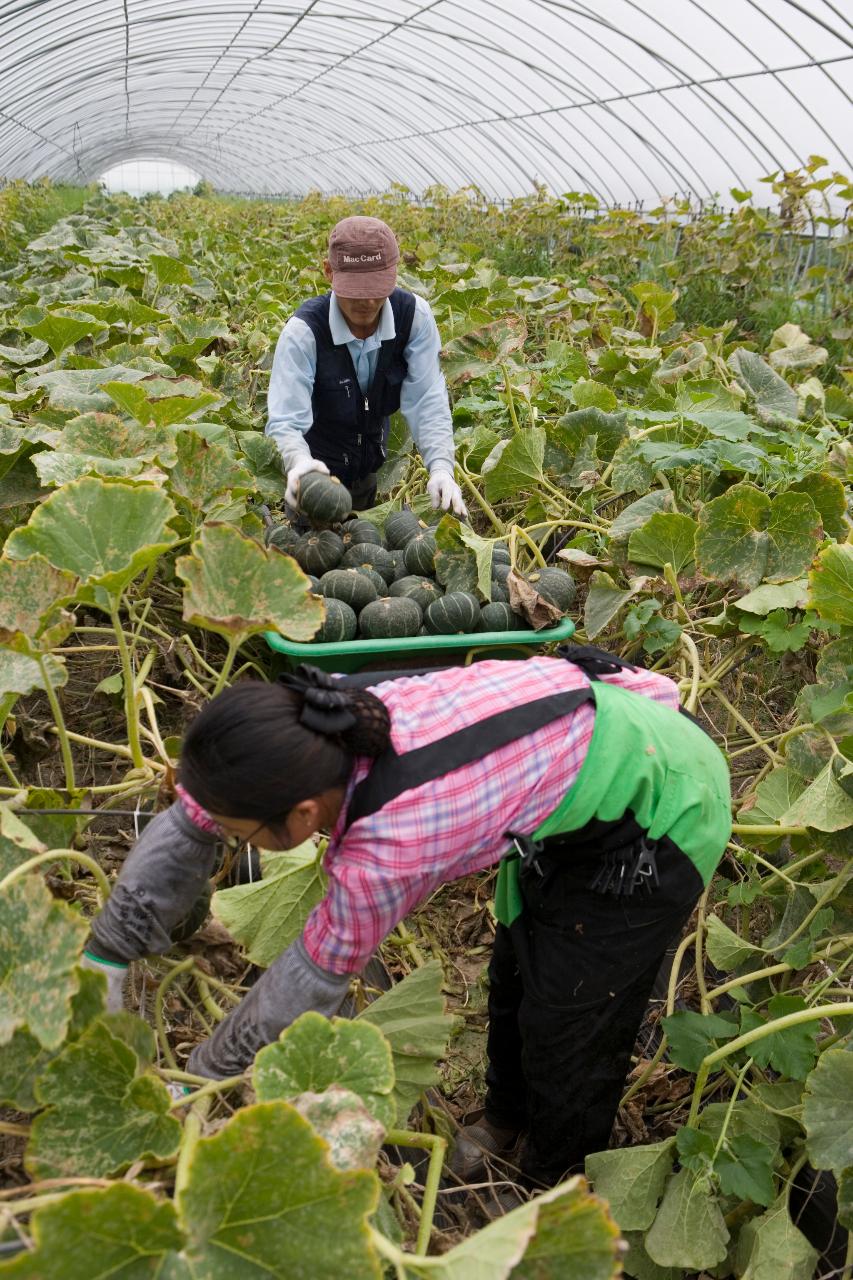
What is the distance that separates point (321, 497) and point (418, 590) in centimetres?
37

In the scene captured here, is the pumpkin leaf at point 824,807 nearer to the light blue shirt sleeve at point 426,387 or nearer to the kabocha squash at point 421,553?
the kabocha squash at point 421,553

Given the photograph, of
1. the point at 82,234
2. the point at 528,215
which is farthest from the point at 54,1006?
the point at 528,215

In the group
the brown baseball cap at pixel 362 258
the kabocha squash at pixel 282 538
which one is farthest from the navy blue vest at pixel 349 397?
the kabocha squash at pixel 282 538

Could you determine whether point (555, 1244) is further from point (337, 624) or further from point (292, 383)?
point (292, 383)

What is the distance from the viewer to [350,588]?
257cm

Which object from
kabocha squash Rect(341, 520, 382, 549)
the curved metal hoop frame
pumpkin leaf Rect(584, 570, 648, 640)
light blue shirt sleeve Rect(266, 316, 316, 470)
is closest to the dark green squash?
kabocha squash Rect(341, 520, 382, 549)

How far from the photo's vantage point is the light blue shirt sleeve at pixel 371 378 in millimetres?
3023

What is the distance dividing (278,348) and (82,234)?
5.00 m

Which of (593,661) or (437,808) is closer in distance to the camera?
(437,808)

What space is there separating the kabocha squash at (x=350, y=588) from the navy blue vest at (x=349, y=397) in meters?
0.83

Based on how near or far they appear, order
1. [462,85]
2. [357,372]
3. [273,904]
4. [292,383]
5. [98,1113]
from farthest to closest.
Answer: [462,85] → [357,372] → [292,383] → [273,904] → [98,1113]

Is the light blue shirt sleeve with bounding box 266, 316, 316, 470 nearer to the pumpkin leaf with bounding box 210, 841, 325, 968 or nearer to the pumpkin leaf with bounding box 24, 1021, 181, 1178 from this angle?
the pumpkin leaf with bounding box 210, 841, 325, 968

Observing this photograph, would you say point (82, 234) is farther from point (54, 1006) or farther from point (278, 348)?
point (54, 1006)

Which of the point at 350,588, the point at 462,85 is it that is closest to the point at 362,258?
the point at 350,588
